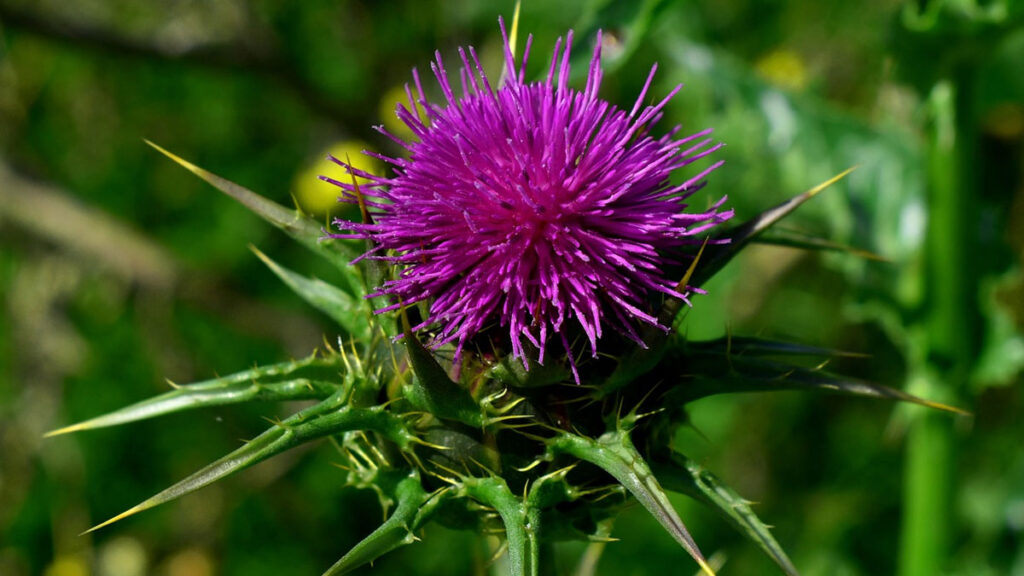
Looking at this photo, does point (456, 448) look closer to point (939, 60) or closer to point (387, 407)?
point (387, 407)

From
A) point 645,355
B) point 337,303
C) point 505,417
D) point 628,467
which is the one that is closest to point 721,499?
point 628,467

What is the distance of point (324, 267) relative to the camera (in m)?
4.41

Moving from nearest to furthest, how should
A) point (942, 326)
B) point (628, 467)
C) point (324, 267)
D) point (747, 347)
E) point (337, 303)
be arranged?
point (628, 467) → point (747, 347) → point (337, 303) → point (942, 326) → point (324, 267)

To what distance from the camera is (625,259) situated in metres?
1.62

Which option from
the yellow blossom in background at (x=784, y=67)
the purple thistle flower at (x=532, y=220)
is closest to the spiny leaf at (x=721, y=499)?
the purple thistle flower at (x=532, y=220)

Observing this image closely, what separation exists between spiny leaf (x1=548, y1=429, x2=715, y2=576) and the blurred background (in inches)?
58.2

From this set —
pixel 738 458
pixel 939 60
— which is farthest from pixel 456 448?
pixel 738 458

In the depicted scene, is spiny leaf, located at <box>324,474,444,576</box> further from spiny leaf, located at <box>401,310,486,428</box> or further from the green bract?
spiny leaf, located at <box>401,310,486,428</box>

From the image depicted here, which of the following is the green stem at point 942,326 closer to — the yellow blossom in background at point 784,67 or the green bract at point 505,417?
the green bract at point 505,417

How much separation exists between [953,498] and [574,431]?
1.61m

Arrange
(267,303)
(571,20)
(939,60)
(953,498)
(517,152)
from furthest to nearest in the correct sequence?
(267,303) → (571,20) → (953,498) → (939,60) → (517,152)

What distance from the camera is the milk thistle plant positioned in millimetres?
1622

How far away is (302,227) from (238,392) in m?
0.35

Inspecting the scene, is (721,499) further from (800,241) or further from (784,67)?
(784,67)
